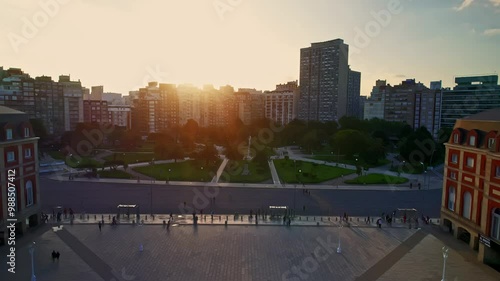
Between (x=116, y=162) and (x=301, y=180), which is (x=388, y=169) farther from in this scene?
(x=116, y=162)

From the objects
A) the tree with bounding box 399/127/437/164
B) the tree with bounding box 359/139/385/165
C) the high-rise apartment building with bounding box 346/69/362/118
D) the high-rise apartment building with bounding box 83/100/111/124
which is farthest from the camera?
the high-rise apartment building with bounding box 346/69/362/118

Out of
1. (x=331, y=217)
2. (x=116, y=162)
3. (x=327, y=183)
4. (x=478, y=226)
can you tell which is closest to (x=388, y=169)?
(x=327, y=183)

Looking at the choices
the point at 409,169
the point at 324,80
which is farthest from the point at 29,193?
the point at 324,80

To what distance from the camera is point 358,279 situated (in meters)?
22.6

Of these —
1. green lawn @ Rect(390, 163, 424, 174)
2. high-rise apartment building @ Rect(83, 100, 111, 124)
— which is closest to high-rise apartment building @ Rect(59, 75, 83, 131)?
high-rise apartment building @ Rect(83, 100, 111, 124)

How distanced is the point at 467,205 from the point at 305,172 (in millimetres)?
30746

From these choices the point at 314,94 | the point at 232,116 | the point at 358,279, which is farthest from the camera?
the point at 232,116

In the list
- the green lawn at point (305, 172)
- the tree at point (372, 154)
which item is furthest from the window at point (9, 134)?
the tree at point (372, 154)

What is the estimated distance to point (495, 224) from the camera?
83.8 feet

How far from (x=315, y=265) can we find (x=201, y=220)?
13.4 m

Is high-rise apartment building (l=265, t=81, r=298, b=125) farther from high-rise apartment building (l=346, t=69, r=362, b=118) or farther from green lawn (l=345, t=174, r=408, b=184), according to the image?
green lawn (l=345, t=174, r=408, b=184)

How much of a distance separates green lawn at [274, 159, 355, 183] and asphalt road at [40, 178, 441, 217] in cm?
608

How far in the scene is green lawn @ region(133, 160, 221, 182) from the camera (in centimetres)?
5412

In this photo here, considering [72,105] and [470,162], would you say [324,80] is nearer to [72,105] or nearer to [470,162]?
[72,105]
